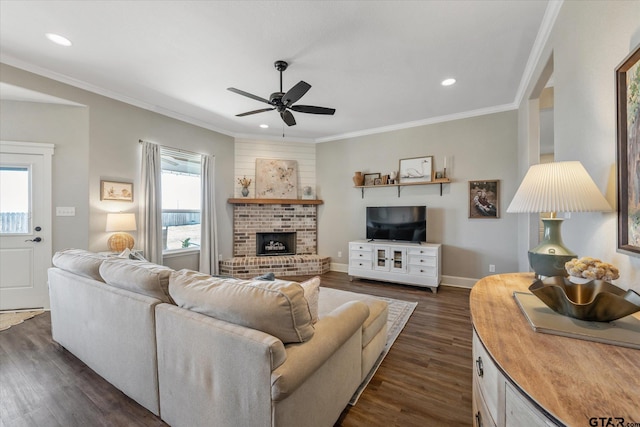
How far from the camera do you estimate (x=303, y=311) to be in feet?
4.03

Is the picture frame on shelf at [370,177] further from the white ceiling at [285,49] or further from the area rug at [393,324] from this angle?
the area rug at [393,324]

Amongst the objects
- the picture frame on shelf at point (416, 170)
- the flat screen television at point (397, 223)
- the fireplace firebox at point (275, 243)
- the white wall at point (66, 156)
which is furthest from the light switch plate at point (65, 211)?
the picture frame on shelf at point (416, 170)

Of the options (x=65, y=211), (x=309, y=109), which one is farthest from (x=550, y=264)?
(x=65, y=211)

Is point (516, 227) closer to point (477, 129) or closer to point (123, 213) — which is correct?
point (477, 129)

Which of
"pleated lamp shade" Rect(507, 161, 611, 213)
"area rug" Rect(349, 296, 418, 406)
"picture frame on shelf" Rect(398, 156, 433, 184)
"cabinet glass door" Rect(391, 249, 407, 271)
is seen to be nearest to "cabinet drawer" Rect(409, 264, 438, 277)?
"cabinet glass door" Rect(391, 249, 407, 271)

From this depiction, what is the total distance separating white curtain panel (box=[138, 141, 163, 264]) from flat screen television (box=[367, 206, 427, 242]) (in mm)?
3522

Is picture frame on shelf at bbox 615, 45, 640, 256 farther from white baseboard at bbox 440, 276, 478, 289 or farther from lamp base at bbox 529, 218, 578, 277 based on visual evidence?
white baseboard at bbox 440, 276, 478, 289

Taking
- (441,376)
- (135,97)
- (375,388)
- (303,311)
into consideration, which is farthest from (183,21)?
(441,376)

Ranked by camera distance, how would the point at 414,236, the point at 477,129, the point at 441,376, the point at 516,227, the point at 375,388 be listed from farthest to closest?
the point at 414,236
the point at 477,129
the point at 516,227
the point at 441,376
the point at 375,388

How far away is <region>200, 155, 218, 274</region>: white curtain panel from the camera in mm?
4699

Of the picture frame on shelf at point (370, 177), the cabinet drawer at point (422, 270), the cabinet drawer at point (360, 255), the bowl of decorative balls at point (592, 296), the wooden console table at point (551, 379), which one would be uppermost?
the picture frame on shelf at point (370, 177)

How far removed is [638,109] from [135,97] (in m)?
4.89

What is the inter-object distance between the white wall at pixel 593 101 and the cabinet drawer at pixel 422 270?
7.36ft

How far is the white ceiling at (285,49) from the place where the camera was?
2.11 m
